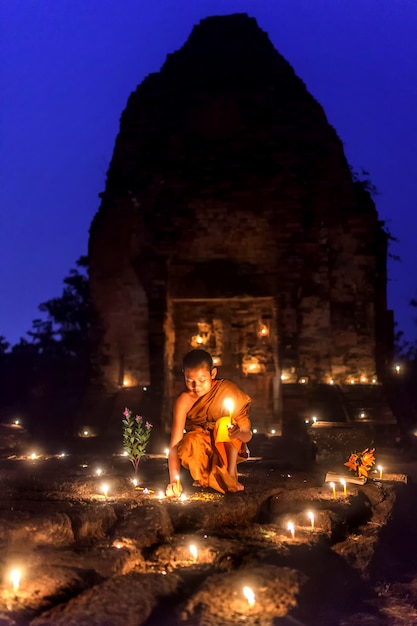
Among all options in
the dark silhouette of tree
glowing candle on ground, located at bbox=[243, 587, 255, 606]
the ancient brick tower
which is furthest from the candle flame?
the dark silhouette of tree

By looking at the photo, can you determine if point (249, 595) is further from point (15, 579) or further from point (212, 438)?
point (212, 438)

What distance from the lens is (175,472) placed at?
5.90m

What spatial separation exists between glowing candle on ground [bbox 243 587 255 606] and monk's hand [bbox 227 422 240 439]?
218cm

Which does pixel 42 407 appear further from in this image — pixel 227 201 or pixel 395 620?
pixel 395 620

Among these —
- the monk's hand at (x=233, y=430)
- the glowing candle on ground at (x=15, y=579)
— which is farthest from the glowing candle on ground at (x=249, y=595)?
the monk's hand at (x=233, y=430)

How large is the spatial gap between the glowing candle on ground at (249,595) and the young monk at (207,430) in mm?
2148

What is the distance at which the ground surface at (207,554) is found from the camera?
11.9 ft

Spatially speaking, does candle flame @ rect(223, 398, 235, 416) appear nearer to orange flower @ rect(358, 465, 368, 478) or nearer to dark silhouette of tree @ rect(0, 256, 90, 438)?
orange flower @ rect(358, 465, 368, 478)

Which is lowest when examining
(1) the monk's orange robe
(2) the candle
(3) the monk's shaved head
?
(1) the monk's orange robe

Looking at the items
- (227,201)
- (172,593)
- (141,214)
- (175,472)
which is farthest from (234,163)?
(172,593)

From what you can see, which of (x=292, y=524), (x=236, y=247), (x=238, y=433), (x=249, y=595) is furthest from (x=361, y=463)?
(x=236, y=247)

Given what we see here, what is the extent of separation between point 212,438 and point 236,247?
7964 millimetres

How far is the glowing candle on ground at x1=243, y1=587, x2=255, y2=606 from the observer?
3.65 metres

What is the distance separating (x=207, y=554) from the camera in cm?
441
